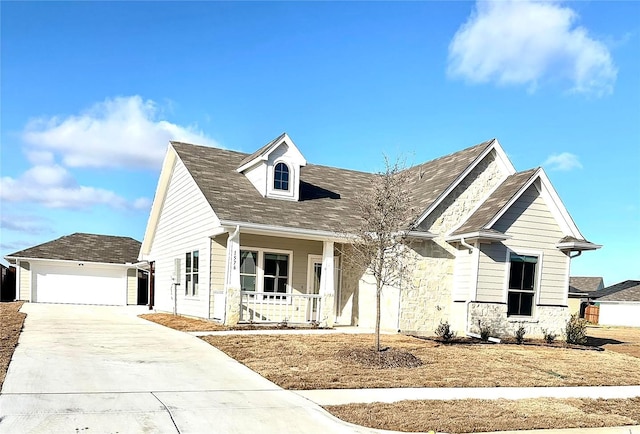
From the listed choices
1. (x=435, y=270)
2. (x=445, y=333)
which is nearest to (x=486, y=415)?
(x=445, y=333)

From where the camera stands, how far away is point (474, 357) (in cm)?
1206

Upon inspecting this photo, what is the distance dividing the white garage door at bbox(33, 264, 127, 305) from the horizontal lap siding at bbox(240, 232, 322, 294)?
17358 millimetres

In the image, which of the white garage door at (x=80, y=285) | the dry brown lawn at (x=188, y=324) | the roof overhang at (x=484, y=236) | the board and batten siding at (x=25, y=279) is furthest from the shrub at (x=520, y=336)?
the board and batten siding at (x=25, y=279)

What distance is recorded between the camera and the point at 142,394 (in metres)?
7.38

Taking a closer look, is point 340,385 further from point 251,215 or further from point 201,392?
point 251,215

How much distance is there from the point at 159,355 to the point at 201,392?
3206mm

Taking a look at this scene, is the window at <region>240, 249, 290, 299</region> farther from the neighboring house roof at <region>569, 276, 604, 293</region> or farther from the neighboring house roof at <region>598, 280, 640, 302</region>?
the neighboring house roof at <region>569, 276, 604, 293</region>

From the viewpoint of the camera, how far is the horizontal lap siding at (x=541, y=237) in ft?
54.0

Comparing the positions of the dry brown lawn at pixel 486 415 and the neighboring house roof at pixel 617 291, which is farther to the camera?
the neighboring house roof at pixel 617 291

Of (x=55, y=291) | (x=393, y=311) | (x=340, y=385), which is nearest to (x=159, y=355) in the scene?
(x=340, y=385)

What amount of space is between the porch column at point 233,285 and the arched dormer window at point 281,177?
3355 millimetres

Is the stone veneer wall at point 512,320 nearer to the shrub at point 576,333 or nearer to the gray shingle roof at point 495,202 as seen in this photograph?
the shrub at point 576,333

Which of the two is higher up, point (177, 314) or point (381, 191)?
point (381, 191)

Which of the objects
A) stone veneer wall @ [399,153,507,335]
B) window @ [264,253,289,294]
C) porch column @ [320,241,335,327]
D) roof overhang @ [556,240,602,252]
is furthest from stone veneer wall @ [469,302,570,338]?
window @ [264,253,289,294]
